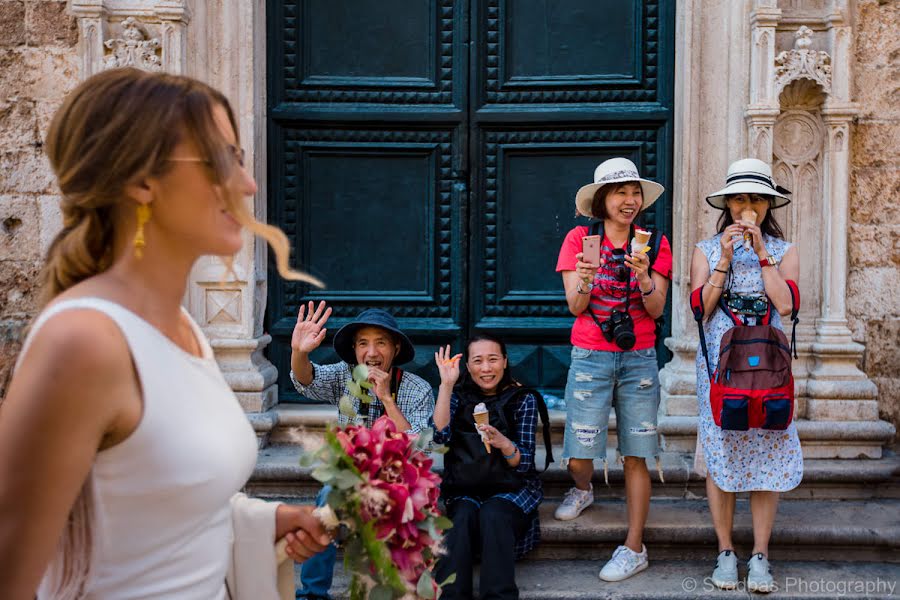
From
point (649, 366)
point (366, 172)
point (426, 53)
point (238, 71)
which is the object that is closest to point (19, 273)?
point (238, 71)

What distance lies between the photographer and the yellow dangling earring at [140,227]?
1581 mm

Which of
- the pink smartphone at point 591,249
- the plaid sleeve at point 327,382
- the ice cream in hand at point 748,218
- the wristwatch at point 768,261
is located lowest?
the plaid sleeve at point 327,382

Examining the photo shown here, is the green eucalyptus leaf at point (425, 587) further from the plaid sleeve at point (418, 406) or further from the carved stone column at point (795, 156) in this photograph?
the carved stone column at point (795, 156)

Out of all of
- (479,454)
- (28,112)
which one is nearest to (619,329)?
(479,454)

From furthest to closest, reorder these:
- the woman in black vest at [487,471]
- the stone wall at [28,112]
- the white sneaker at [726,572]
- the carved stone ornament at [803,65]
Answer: the stone wall at [28,112]
the carved stone ornament at [803,65]
the white sneaker at [726,572]
the woman in black vest at [487,471]

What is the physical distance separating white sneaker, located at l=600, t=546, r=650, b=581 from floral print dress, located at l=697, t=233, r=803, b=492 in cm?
54

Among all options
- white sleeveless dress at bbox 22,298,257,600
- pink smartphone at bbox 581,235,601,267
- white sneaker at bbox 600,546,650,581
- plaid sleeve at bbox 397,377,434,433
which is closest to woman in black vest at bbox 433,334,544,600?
plaid sleeve at bbox 397,377,434,433

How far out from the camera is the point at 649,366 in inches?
186

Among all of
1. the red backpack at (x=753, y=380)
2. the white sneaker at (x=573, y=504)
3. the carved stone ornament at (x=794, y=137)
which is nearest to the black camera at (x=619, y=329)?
the red backpack at (x=753, y=380)

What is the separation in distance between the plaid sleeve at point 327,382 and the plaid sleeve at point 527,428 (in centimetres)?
85

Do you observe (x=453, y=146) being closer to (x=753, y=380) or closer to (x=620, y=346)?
(x=620, y=346)

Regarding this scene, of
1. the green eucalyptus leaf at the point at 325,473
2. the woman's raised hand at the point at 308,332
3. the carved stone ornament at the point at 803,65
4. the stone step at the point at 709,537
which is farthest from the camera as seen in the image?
the carved stone ornament at the point at 803,65

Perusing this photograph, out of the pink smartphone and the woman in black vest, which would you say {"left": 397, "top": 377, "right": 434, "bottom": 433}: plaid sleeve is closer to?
the woman in black vest

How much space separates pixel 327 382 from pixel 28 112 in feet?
7.69
